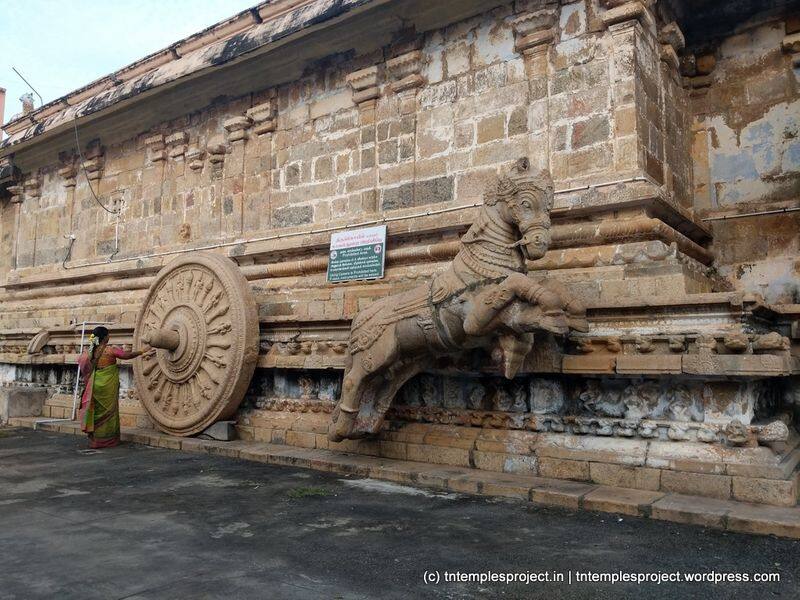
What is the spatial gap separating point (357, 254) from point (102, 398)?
3.66 m

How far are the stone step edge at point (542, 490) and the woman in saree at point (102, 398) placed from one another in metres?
1.39

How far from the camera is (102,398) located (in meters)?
8.15

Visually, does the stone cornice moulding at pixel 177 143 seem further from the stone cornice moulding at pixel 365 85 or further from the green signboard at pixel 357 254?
the green signboard at pixel 357 254

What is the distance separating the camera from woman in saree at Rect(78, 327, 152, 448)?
8023mm

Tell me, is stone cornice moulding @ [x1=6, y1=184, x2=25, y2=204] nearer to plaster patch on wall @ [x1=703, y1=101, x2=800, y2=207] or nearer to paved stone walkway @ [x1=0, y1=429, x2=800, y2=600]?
paved stone walkway @ [x1=0, y1=429, x2=800, y2=600]

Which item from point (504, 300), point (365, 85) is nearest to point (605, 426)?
point (504, 300)

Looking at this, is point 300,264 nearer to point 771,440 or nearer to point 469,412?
point 469,412

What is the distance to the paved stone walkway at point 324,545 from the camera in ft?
10.7

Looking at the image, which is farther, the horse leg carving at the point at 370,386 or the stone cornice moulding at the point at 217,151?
the stone cornice moulding at the point at 217,151

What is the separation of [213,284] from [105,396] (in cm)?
203

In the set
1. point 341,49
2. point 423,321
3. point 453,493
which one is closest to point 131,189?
point 341,49

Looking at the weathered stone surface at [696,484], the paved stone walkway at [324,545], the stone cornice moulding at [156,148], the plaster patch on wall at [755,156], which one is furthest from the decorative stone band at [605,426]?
the stone cornice moulding at [156,148]

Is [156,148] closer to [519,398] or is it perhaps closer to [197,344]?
[197,344]

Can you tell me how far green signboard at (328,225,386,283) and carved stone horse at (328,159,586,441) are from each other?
1352mm
